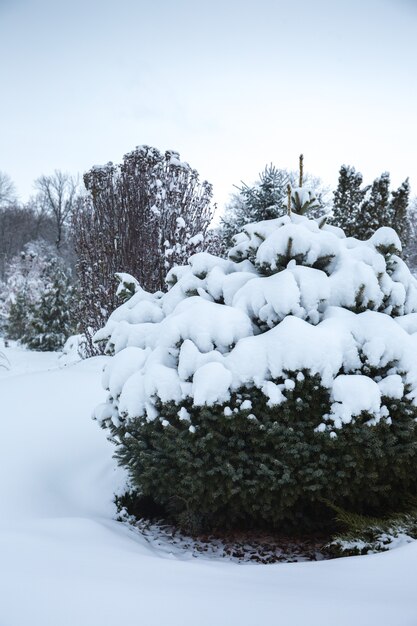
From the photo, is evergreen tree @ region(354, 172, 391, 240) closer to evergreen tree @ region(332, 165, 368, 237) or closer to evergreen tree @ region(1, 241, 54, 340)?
evergreen tree @ region(332, 165, 368, 237)

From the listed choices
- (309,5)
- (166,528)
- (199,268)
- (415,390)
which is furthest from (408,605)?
(309,5)

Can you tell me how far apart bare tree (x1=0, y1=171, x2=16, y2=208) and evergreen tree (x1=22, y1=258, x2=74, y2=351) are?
3220cm

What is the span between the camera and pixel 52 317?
1472 cm

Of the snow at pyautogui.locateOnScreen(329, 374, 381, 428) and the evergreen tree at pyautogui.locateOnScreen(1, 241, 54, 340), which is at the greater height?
the evergreen tree at pyautogui.locateOnScreen(1, 241, 54, 340)

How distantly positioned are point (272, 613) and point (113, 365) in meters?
1.80

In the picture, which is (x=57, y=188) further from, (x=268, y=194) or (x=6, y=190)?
(x=268, y=194)

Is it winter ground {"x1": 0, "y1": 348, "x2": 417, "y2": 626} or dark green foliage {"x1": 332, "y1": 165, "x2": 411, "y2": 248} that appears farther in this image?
dark green foliage {"x1": 332, "y1": 165, "x2": 411, "y2": 248}

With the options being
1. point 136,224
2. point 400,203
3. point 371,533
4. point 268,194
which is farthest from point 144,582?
point 400,203

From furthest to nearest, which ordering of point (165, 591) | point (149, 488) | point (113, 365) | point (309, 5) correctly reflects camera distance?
point (309, 5) < point (113, 365) < point (149, 488) < point (165, 591)

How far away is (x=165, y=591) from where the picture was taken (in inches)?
60.9

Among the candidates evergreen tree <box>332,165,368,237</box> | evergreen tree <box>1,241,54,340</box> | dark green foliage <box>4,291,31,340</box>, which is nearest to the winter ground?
evergreen tree <box>332,165,368,237</box>

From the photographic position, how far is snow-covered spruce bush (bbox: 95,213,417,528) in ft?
7.47

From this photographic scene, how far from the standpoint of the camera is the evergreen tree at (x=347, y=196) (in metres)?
13.7

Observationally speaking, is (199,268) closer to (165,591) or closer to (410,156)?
(165,591)
